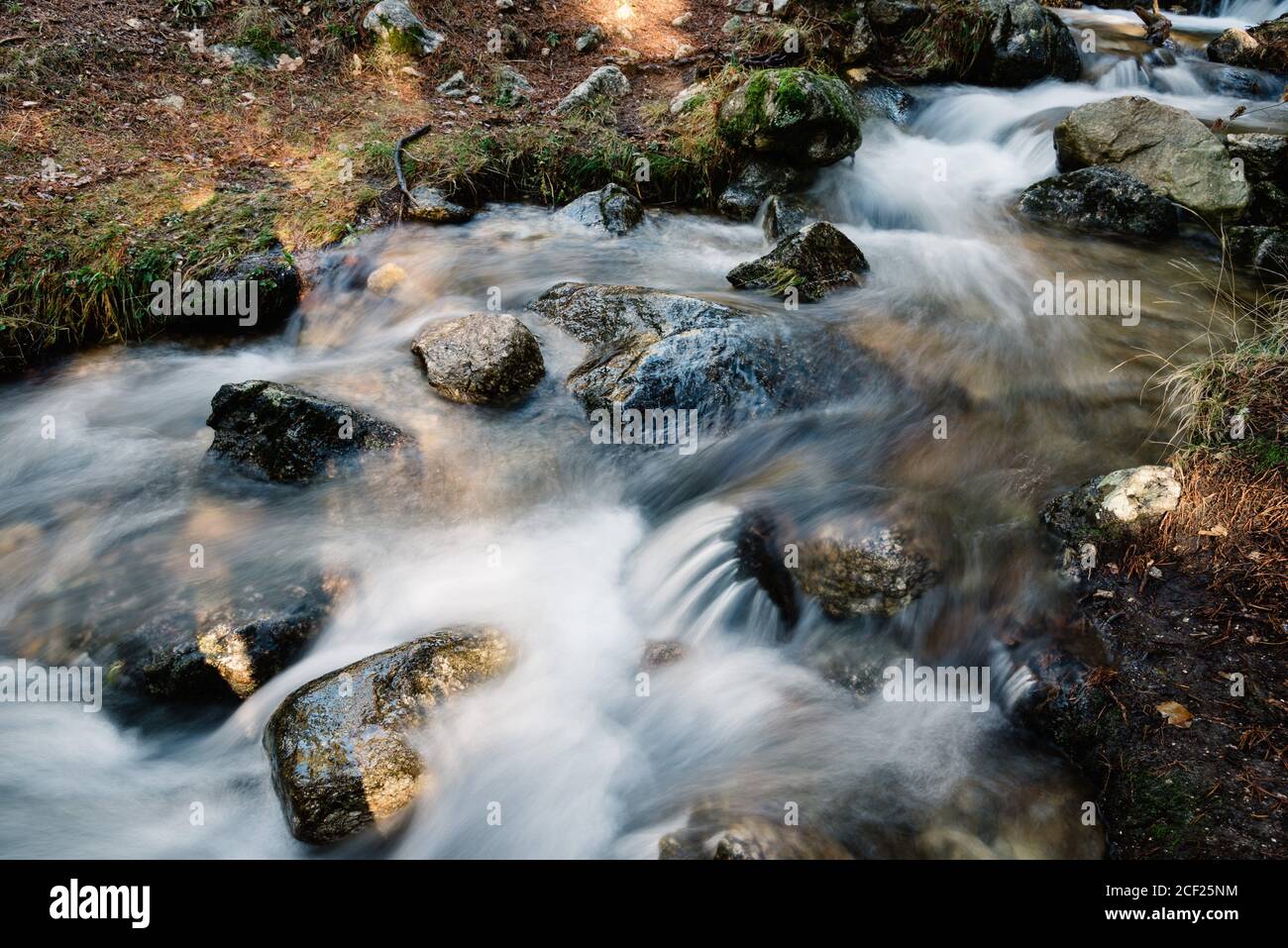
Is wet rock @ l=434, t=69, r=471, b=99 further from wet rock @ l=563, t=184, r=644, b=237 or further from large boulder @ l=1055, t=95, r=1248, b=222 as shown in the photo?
large boulder @ l=1055, t=95, r=1248, b=222

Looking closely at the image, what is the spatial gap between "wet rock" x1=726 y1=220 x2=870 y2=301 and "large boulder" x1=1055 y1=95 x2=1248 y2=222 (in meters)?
3.63

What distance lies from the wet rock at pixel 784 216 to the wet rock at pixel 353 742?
6.01 m

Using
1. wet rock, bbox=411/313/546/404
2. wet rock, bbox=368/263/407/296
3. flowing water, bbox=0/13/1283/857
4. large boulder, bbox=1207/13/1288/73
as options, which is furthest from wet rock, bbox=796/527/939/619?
large boulder, bbox=1207/13/1288/73

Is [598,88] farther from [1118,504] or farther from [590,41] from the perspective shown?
[1118,504]

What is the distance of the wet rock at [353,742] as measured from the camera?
10.9 ft

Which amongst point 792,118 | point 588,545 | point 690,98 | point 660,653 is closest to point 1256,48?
point 792,118

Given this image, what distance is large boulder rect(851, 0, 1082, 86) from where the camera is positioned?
33.4 feet

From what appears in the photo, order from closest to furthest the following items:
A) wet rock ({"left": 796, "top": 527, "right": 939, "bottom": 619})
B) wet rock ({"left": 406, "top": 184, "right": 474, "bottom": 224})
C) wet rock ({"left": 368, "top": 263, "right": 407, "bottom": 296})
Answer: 1. wet rock ({"left": 796, "top": 527, "right": 939, "bottom": 619})
2. wet rock ({"left": 368, "top": 263, "right": 407, "bottom": 296})
3. wet rock ({"left": 406, "top": 184, "right": 474, "bottom": 224})

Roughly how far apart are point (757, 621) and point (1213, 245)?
22.8 feet

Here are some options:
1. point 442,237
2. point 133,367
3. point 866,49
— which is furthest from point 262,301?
point 866,49

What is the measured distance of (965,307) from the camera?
7.02 m

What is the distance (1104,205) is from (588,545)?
22.8ft

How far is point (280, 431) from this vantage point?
5164mm

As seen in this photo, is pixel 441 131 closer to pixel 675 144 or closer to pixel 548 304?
pixel 675 144
